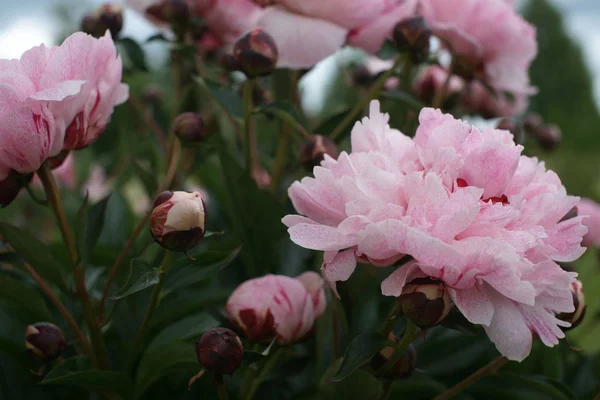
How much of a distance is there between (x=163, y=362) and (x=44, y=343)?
0.27 ft

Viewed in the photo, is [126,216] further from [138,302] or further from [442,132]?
[442,132]

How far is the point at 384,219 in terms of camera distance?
339 millimetres

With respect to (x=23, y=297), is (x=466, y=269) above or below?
above

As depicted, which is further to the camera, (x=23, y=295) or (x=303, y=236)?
(x=23, y=295)

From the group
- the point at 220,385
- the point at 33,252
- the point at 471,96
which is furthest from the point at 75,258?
the point at 471,96

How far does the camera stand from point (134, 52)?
2.20 feet

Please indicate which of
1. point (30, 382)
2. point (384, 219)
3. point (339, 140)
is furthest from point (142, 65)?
point (384, 219)

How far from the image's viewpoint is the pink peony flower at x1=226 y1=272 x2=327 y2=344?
0.43m

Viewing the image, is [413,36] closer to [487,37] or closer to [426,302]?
[487,37]

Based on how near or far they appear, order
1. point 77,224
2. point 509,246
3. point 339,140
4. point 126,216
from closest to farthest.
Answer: point 509,246 → point 77,224 → point 339,140 → point 126,216

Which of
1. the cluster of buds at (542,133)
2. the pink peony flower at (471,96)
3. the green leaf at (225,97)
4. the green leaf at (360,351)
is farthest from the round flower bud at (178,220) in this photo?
the cluster of buds at (542,133)

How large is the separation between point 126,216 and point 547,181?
0.58 meters

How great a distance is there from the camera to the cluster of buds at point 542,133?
2.87 feet

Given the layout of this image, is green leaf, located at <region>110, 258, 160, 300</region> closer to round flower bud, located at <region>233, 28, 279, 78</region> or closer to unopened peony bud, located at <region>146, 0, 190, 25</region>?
round flower bud, located at <region>233, 28, 279, 78</region>
